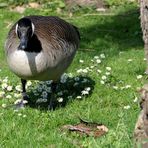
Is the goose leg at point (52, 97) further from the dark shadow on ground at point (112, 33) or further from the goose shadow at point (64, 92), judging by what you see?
the dark shadow on ground at point (112, 33)

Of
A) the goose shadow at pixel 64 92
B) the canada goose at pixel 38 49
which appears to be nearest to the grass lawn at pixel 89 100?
the goose shadow at pixel 64 92

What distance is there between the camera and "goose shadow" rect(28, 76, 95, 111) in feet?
26.9

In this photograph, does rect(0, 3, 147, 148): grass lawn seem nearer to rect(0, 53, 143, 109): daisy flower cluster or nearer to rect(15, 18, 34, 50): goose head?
rect(0, 53, 143, 109): daisy flower cluster

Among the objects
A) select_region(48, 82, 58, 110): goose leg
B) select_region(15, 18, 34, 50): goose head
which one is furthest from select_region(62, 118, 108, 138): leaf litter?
select_region(15, 18, 34, 50): goose head

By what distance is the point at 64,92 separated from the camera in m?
8.80

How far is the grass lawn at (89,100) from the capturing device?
6270 millimetres

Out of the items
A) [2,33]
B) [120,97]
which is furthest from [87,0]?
[120,97]

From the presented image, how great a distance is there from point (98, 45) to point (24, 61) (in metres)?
5.89

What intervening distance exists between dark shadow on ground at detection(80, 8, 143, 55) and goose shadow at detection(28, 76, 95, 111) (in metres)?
2.60

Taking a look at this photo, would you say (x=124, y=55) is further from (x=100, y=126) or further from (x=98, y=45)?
(x=100, y=126)

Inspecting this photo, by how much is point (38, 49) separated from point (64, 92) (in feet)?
4.91

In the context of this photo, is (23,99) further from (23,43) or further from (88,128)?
(88,128)

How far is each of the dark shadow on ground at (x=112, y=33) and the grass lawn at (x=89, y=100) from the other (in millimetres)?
25

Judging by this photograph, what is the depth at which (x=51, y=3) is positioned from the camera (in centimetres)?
1716
